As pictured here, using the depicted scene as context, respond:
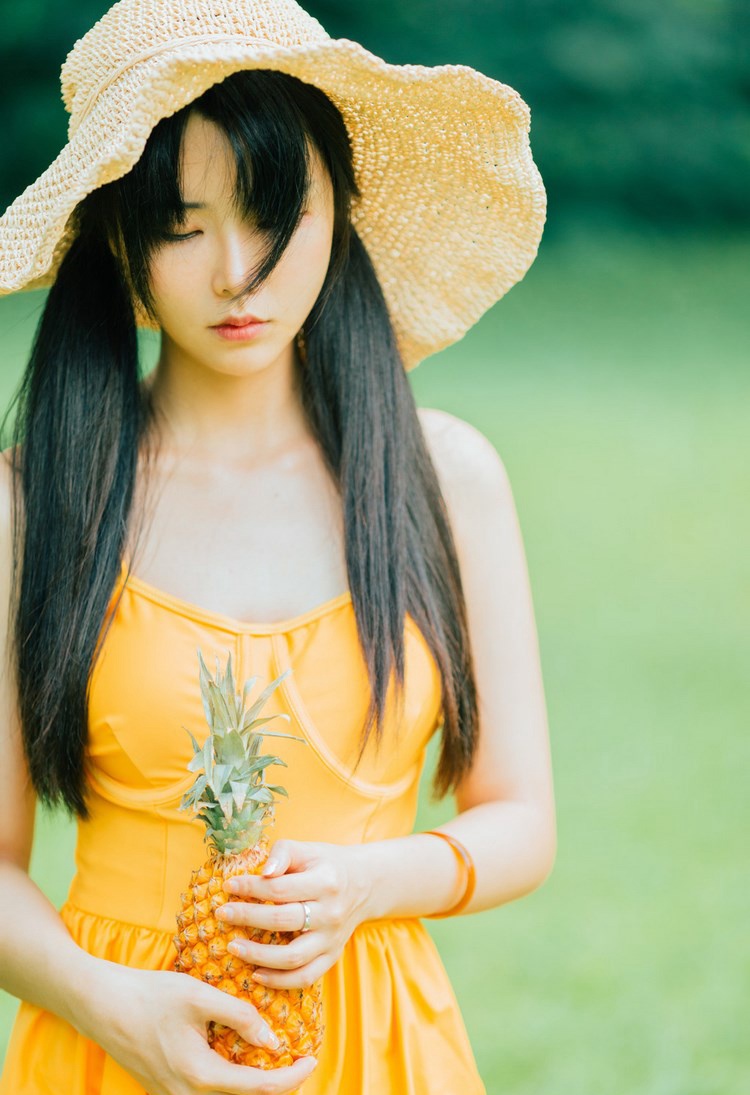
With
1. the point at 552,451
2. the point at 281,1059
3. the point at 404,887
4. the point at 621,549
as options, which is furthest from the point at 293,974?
the point at 552,451

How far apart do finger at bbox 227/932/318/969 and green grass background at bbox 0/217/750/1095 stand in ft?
3.43

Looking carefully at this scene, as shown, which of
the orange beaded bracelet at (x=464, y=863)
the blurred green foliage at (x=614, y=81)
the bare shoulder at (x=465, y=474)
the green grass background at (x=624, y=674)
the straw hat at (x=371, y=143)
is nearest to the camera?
the straw hat at (x=371, y=143)

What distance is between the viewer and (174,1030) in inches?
49.9

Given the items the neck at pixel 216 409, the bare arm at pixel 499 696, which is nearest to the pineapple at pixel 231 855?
the bare arm at pixel 499 696

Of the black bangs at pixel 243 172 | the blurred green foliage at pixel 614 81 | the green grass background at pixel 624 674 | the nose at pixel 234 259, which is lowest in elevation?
the green grass background at pixel 624 674

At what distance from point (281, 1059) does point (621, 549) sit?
4203 mm

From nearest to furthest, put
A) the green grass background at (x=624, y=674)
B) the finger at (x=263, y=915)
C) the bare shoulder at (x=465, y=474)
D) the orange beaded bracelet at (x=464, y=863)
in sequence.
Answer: the finger at (x=263, y=915) → the orange beaded bracelet at (x=464, y=863) → the bare shoulder at (x=465, y=474) → the green grass background at (x=624, y=674)

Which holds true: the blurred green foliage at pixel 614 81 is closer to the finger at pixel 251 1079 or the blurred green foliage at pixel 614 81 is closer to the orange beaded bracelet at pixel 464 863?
the orange beaded bracelet at pixel 464 863

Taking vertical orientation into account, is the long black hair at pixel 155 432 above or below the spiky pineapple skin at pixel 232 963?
above

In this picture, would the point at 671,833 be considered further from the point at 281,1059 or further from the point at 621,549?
the point at 281,1059

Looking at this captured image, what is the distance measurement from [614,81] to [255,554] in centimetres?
791

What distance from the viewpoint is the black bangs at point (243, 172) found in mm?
1371

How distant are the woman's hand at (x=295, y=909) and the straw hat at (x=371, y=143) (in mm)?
652

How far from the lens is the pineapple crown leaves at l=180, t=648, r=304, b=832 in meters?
1.22
